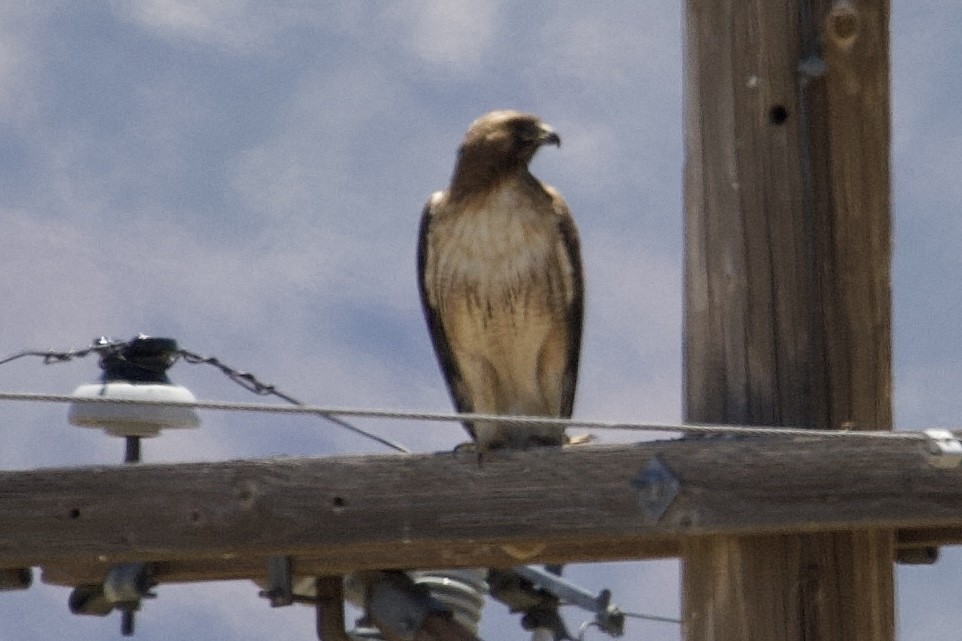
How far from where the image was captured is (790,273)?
446 centimetres

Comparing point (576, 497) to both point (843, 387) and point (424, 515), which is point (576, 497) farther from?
point (843, 387)

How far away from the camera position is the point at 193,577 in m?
5.22

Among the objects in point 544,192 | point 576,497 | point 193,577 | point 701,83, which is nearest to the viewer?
point 576,497

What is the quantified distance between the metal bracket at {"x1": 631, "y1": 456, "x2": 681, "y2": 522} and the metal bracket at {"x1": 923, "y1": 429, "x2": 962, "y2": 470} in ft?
1.80

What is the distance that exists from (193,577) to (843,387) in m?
1.89

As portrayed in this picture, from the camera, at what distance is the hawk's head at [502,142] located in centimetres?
631

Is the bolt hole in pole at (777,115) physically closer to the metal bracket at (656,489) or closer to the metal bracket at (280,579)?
the metal bracket at (656,489)

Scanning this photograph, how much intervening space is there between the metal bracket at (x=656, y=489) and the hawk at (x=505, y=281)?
1683mm

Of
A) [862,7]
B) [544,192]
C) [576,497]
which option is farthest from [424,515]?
[544,192]

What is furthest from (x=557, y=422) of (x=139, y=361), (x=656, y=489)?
(x=139, y=361)

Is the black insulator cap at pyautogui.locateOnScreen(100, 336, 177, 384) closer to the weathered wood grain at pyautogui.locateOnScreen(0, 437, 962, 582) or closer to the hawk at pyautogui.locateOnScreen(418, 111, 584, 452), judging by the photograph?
the hawk at pyautogui.locateOnScreen(418, 111, 584, 452)

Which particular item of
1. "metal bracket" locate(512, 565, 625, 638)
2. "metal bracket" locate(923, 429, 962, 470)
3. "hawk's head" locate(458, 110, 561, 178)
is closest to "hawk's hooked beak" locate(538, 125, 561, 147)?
"hawk's head" locate(458, 110, 561, 178)

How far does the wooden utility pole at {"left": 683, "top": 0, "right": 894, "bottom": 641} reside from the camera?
14.2 ft

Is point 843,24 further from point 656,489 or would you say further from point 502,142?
point 502,142
